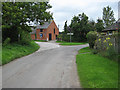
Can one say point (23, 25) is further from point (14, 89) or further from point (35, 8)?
point (14, 89)

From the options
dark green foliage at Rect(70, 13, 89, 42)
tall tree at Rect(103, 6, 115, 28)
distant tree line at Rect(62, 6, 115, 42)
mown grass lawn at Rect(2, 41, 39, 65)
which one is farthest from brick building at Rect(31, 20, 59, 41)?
mown grass lawn at Rect(2, 41, 39, 65)

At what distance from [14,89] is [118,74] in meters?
4.44

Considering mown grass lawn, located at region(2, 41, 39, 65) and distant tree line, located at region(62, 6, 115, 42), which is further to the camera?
distant tree line, located at region(62, 6, 115, 42)

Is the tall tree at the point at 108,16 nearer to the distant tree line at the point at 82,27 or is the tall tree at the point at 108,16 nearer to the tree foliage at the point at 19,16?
the distant tree line at the point at 82,27

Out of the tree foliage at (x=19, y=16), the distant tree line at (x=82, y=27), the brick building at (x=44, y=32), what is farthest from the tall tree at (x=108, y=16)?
the tree foliage at (x=19, y=16)

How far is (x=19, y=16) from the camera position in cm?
1623

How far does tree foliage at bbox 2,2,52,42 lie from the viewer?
51.7 feet

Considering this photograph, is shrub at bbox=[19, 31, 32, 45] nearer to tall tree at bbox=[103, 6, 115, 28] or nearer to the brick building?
the brick building

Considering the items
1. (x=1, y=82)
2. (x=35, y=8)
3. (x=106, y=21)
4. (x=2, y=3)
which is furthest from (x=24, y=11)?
(x=106, y=21)

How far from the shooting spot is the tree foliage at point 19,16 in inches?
620

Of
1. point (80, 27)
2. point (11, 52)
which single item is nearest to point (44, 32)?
point (80, 27)

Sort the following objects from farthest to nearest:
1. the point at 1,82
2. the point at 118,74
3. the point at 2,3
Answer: the point at 2,3
the point at 1,82
the point at 118,74

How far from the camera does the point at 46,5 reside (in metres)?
20.8

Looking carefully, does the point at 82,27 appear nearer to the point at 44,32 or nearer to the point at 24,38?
the point at 44,32
